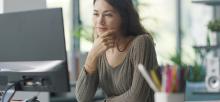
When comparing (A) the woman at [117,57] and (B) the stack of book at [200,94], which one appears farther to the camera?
(A) the woman at [117,57]

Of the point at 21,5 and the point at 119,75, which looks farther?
the point at 21,5

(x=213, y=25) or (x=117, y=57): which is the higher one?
(x=117, y=57)

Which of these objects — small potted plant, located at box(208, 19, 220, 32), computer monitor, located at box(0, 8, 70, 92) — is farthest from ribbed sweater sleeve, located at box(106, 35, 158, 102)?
small potted plant, located at box(208, 19, 220, 32)

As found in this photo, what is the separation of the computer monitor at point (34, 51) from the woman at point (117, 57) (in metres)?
0.23

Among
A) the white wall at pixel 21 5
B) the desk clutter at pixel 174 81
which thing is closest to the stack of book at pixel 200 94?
the desk clutter at pixel 174 81

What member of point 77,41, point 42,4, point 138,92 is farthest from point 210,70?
point 77,41

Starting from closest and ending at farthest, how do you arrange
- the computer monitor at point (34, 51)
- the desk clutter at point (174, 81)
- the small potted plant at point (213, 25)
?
the desk clutter at point (174, 81) → the computer monitor at point (34, 51) → the small potted plant at point (213, 25)

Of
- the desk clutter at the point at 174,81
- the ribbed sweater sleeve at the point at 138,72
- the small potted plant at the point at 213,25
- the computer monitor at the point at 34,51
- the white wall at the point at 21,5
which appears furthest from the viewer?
the small potted plant at the point at 213,25

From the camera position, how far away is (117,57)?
1827 mm

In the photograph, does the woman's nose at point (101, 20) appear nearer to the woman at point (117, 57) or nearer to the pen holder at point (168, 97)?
the woman at point (117, 57)

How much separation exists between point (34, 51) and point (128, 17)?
449 mm

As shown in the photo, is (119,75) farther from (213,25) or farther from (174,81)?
(213,25)

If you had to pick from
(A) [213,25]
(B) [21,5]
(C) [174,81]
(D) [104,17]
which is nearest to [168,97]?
(C) [174,81]

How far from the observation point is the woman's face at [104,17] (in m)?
1.71
